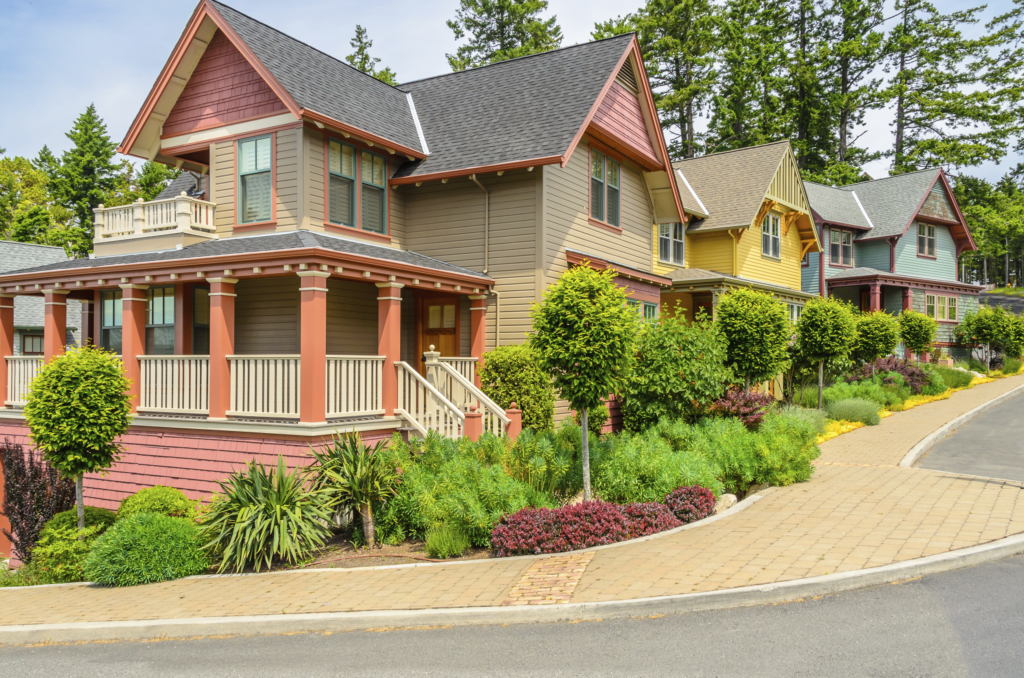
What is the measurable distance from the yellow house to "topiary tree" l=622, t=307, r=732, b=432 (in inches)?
352

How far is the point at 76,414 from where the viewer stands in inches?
438

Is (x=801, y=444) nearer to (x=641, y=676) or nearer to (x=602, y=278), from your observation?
(x=602, y=278)

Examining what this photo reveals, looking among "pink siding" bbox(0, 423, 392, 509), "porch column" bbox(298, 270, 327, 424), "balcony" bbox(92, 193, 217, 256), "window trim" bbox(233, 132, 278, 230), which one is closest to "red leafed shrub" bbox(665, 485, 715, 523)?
"pink siding" bbox(0, 423, 392, 509)

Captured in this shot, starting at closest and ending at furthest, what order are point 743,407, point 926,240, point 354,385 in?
1. point 354,385
2. point 743,407
3. point 926,240

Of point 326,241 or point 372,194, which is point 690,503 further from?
point 372,194

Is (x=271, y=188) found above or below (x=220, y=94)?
below

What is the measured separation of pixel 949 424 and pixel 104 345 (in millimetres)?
21760

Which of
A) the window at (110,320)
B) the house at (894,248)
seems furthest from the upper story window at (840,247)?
the window at (110,320)

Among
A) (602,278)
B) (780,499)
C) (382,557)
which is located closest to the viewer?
(382,557)

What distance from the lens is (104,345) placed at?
17.8 m

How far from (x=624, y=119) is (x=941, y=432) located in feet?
36.7

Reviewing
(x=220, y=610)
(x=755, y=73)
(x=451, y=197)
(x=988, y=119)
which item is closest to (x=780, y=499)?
(x=220, y=610)

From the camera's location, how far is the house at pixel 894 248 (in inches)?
1411

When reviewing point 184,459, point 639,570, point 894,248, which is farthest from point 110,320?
point 894,248
